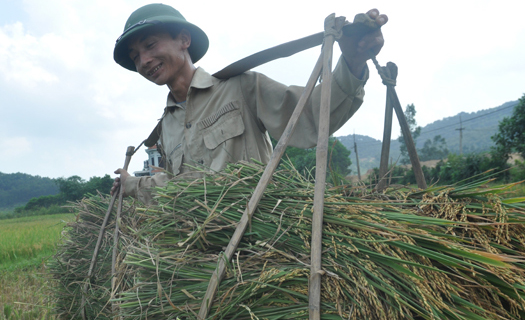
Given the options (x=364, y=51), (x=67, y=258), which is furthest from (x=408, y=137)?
(x=67, y=258)

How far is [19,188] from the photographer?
295 feet

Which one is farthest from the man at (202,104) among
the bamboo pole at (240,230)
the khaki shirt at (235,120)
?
the bamboo pole at (240,230)

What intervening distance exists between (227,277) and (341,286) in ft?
1.28

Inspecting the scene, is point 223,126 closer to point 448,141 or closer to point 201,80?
point 201,80

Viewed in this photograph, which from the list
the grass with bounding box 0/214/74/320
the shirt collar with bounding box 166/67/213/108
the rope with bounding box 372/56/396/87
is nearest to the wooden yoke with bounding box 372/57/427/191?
the rope with bounding box 372/56/396/87

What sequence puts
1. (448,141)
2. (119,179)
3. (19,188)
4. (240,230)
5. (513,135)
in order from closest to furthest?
(240,230), (119,179), (513,135), (19,188), (448,141)

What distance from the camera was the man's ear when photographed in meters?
2.51

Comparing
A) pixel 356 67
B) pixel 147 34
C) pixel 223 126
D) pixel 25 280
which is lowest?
pixel 25 280

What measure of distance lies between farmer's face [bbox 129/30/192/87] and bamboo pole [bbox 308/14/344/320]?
134 centimetres

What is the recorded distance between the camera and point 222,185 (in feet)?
4.60

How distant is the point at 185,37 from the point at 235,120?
0.82 m

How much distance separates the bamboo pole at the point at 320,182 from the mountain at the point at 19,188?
324 feet

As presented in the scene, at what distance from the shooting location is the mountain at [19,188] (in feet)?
283

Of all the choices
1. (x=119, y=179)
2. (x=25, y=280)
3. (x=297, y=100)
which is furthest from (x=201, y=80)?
(x=25, y=280)
